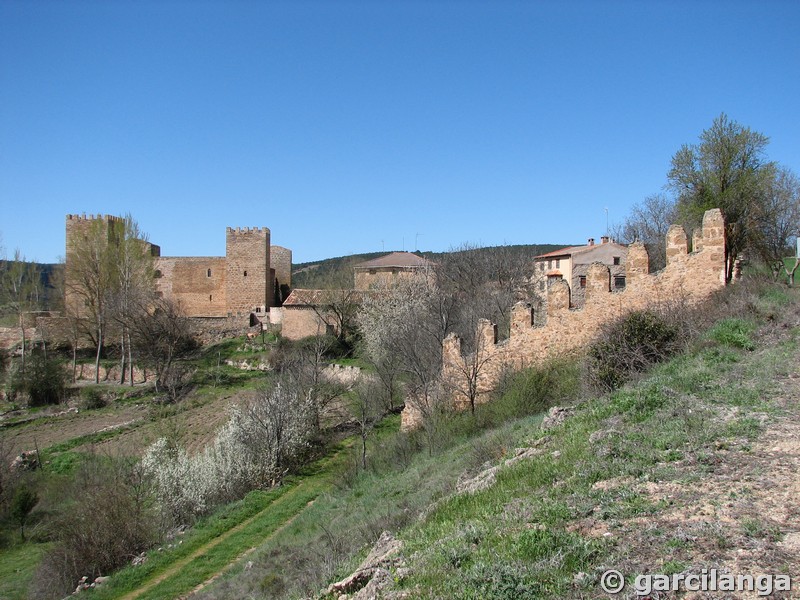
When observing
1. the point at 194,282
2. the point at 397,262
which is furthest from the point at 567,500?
the point at 194,282

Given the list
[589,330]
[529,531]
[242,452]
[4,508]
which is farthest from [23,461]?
[529,531]

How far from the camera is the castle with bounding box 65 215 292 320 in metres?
45.6

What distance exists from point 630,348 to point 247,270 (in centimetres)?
3819

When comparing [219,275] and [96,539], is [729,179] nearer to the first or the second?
[96,539]

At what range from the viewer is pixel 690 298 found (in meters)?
13.6

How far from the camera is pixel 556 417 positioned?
9547mm

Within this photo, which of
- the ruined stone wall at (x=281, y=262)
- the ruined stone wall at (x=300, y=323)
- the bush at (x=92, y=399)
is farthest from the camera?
the ruined stone wall at (x=281, y=262)

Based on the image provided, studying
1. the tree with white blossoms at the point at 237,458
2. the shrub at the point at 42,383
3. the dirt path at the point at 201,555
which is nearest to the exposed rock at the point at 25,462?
the tree with white blossoms at the point at 237,458

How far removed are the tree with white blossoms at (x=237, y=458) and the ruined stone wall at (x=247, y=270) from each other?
24.0m

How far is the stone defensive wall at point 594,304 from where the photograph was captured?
44.2ft

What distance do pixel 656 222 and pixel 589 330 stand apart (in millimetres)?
30592

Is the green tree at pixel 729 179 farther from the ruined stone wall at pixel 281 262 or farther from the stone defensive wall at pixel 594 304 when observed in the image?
the ruined stone wall at pixel 281 262

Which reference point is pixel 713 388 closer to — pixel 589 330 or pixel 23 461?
pixel 589 330

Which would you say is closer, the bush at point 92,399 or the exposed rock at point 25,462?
the exposed rock at point 25,462
